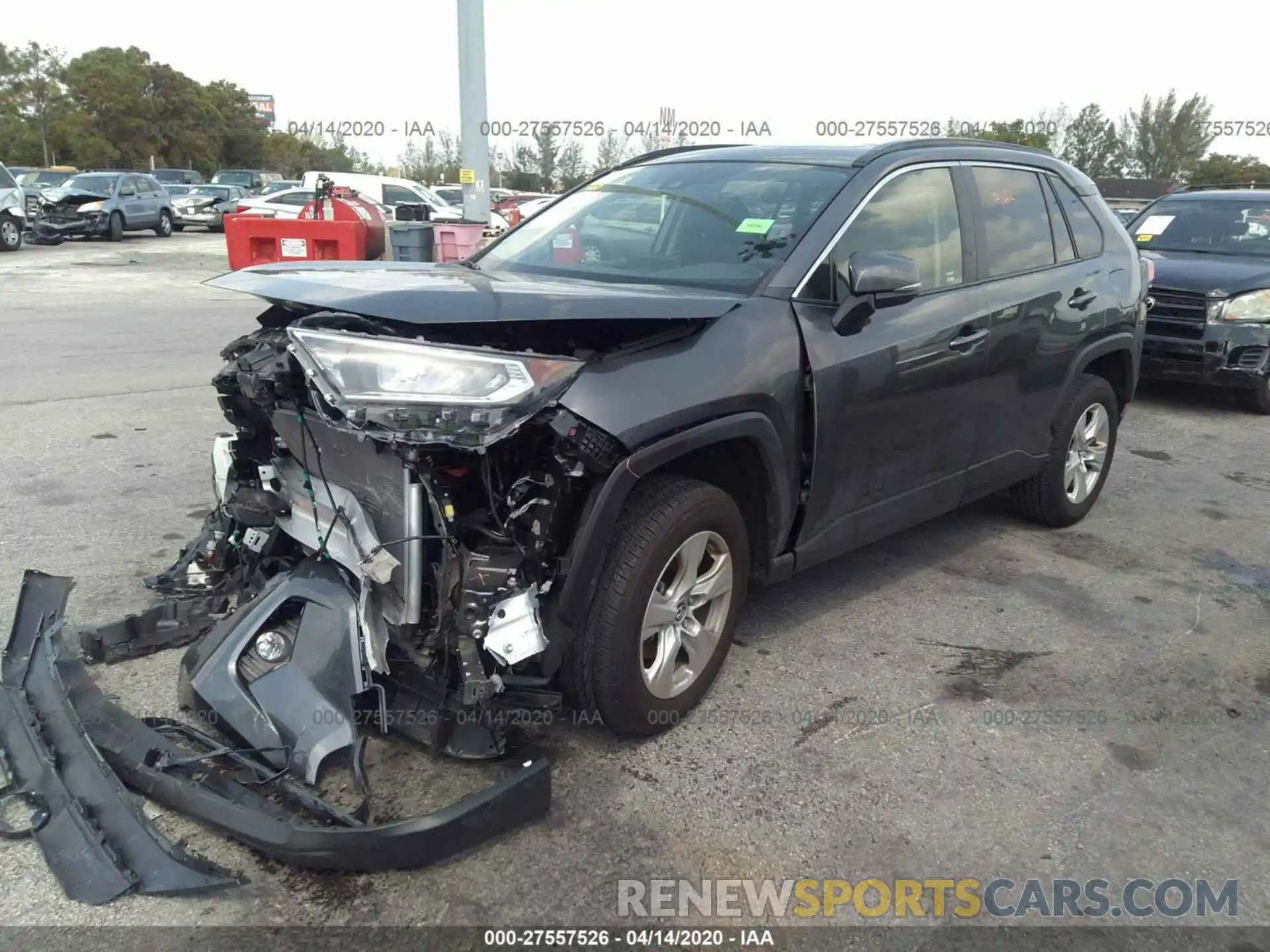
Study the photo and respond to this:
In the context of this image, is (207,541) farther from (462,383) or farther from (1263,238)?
(1263,238)

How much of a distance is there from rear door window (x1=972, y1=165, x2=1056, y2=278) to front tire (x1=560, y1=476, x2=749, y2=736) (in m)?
2.00

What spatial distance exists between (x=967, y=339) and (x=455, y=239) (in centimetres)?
820

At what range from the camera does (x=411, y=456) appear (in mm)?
2652

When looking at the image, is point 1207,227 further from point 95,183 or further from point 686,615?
point 95,183

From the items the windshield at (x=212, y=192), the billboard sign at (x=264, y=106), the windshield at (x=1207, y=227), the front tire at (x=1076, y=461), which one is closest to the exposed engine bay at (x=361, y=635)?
the front tire at (x=1076, y=461)

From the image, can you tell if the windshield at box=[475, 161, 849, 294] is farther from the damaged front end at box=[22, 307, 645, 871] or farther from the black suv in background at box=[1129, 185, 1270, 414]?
the black suv in background at box=[1129, 185, 1270, 414]

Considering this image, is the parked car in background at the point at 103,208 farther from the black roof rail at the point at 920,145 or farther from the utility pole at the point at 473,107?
the black roof rail at the point at 920,145

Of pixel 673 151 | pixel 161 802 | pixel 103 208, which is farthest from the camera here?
pixel 103 208

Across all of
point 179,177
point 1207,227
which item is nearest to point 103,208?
point 179,177

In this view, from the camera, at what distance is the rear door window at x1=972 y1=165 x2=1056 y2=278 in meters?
4.44

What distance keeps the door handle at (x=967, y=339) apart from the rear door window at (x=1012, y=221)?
31 cm

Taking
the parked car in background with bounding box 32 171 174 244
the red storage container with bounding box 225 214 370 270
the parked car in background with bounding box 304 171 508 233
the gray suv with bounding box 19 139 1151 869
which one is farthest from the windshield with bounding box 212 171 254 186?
the gray suv with bounding box 19 139 1151 869

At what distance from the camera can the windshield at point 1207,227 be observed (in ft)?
30.9

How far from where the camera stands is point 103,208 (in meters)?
25.6
